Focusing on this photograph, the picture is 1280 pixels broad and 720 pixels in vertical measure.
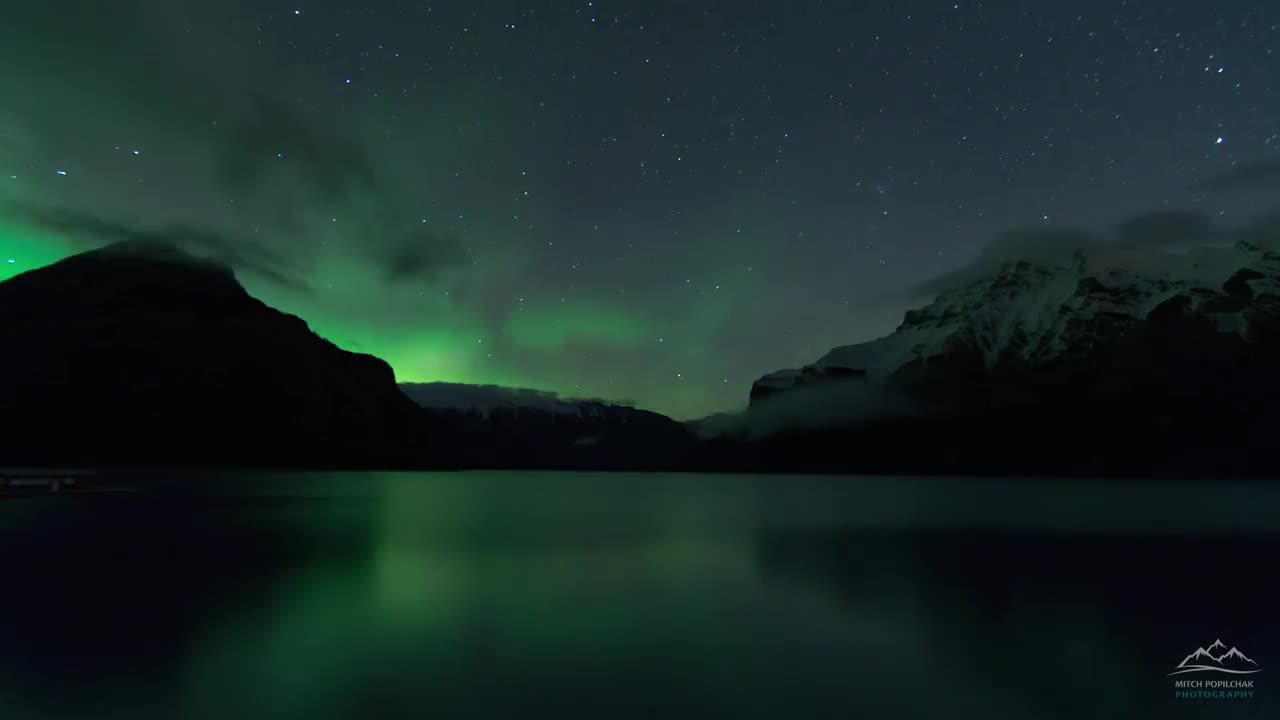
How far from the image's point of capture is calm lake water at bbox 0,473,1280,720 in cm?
1217

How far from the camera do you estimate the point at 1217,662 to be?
591 inches

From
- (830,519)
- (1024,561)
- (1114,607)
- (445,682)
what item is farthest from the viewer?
(830,519)

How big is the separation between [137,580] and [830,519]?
52.8 metres

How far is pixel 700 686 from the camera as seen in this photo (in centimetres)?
1284

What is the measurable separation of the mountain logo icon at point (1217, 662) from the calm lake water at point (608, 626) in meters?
0.34

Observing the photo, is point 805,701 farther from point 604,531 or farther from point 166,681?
point 604,531

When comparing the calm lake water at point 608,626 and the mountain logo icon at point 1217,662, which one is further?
the mountain logo icon at point 1217,662

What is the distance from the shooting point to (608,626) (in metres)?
18.4

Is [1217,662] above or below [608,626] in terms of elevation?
below

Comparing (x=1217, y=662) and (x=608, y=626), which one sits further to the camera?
(x=608, y=626)

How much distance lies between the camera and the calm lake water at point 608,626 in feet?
39.9

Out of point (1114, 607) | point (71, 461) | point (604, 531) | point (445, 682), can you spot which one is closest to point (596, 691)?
point (445, 682)

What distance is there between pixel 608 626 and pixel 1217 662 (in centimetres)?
1433

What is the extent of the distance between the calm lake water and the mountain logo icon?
1.11ft
